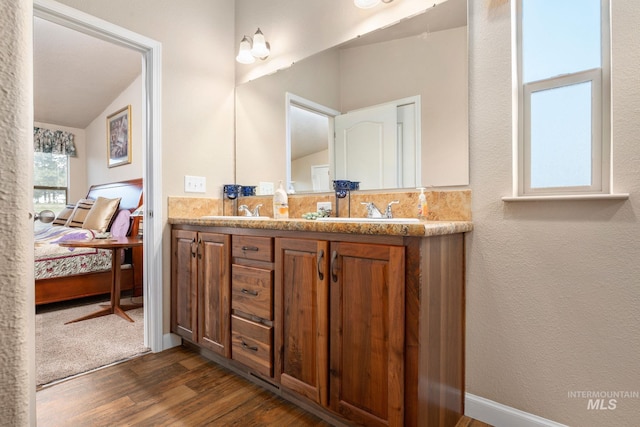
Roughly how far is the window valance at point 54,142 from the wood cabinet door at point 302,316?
553cm

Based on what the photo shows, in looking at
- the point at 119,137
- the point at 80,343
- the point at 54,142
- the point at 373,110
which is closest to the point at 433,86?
the point at 373,110

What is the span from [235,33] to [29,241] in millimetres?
2857

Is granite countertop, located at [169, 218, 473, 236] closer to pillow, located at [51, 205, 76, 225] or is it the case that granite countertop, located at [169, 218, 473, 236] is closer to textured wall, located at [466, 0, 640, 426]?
textured wall, located at [466, 0, 640, 426]

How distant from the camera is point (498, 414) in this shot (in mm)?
1474

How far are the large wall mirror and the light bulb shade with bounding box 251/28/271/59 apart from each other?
0.52 feet

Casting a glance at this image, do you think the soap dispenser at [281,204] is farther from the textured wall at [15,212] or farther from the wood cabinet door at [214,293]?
the textured wall at [15,212]

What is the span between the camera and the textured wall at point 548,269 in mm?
1220

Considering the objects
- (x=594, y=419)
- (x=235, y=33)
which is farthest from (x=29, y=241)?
(x=235, y=33)

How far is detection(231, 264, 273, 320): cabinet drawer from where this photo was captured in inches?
64.6

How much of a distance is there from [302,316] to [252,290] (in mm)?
352

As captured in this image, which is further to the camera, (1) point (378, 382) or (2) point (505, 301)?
(2) point (505, 301)

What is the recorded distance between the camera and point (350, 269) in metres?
1.33

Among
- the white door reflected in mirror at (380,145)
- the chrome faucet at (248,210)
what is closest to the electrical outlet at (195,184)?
the chrome faucet at (248,210)

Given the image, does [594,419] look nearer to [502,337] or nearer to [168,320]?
[502,337]
